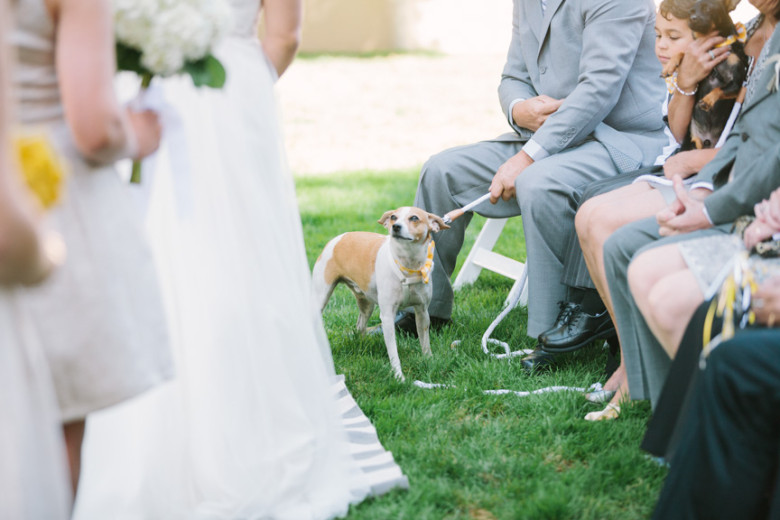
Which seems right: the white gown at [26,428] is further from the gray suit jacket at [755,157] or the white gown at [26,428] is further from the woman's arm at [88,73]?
the gray suit jacket at [755,157]

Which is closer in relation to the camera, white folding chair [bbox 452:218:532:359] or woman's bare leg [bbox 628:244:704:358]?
woman's bare leg [bbox 628:244:704:358]

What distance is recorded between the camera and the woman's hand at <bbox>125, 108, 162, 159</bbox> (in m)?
1.94

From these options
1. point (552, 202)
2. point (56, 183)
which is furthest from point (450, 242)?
point (56, 183)

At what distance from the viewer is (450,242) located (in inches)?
175

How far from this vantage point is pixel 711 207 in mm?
2699

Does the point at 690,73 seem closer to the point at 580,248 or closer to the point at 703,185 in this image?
the point at 703,185

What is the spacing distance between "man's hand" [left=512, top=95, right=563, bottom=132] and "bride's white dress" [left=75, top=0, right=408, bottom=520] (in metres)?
1.92

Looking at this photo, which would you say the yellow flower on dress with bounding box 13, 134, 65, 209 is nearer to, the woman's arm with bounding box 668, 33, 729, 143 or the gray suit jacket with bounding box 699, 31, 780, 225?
the gray suit jacket with bounding box 699, 31, 780, 225

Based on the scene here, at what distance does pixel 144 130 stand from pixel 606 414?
211cm

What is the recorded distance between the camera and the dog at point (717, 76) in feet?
10.5

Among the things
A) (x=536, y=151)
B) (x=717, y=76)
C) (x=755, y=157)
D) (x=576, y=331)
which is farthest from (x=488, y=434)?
(x=717, y=76)

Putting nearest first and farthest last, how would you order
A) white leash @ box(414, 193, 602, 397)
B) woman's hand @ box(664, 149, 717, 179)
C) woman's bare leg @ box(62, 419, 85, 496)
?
woman's bare leg @ box(62, 419, 85, 496)
woman's hand @ box(664, 149, 717, 179)
white leash @ box(414, 193, 602, 397)

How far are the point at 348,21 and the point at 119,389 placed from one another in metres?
15.7

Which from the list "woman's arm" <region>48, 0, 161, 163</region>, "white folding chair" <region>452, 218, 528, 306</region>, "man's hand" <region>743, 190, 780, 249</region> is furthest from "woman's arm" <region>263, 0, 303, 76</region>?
"white folding chair" <region>452, 218, 528, 306</region>
